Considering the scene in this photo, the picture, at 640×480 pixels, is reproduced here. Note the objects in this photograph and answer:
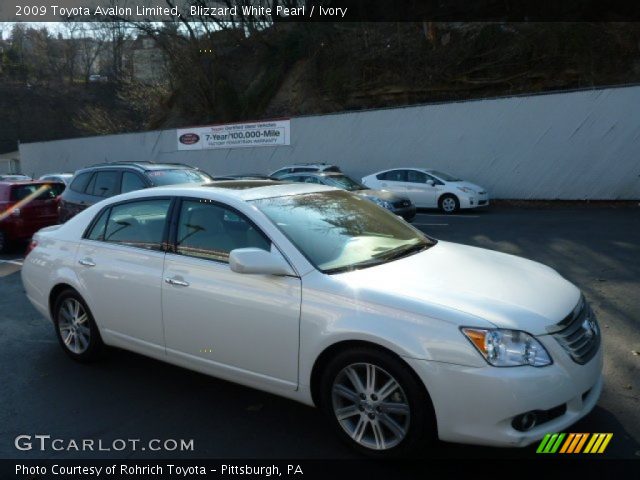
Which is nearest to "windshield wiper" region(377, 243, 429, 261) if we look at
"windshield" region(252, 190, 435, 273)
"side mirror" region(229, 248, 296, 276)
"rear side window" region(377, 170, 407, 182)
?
"windshield" region(252, 190, 435, 273)

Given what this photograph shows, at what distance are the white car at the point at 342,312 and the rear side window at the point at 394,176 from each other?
42.8ft

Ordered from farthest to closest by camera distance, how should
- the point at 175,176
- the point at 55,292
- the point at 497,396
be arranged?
the point at 175,176
the point at 55,292
the point at 497,396

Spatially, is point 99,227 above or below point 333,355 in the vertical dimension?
above

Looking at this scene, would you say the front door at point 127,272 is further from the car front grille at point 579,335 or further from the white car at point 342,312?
the car front grille at point 579,335

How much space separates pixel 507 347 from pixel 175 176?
7.60 m

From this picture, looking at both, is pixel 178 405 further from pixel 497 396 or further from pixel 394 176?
pixel 394 176

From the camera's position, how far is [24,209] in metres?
11.4

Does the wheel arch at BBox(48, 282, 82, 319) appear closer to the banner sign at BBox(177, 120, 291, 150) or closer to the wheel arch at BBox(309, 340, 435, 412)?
the wheel arch at BBox(309, 340, 435, 412)

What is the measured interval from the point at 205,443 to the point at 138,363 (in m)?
1.65

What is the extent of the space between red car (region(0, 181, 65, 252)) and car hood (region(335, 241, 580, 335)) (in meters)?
10.1

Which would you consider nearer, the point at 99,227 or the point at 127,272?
the point at 127,272

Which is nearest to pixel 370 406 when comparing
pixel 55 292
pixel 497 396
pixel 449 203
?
pixel 497 396

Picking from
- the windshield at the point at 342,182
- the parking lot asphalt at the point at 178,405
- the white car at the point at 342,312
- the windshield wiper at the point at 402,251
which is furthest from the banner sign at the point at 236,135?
the windshield wiper at the point at 402,251

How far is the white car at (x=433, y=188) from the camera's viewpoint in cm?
1623
